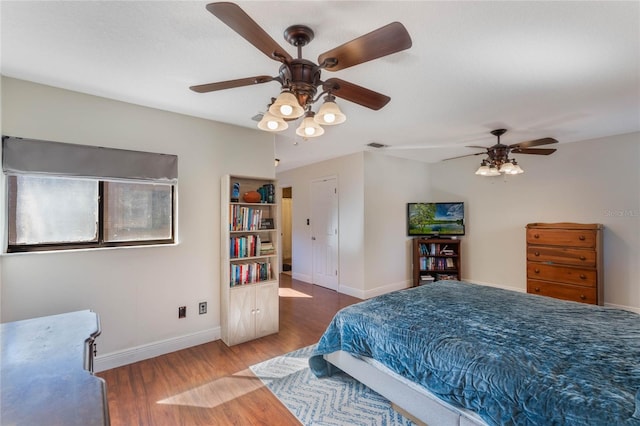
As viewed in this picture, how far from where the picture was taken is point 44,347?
133cm

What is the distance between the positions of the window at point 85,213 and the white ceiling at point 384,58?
0.82 meters

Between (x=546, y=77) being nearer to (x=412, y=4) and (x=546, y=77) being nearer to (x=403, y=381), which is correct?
(x=412, y=4)

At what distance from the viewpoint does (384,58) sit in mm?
1898

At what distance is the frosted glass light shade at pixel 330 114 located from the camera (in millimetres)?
1591

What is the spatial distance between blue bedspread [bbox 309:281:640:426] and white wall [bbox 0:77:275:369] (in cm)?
156

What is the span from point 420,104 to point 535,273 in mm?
3187

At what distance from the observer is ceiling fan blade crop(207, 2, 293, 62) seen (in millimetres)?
1047

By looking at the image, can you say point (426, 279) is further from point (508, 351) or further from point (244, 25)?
point (244, 25)

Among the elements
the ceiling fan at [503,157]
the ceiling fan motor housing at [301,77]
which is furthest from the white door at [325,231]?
the ceiling fan motor housing at [301,77]

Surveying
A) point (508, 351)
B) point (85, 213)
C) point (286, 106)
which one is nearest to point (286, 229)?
point (85, 213)

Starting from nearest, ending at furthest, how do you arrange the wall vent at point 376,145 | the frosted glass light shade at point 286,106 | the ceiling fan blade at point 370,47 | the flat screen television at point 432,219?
1. the ceiling fan blade at point 370,47
2. the frosted glass light shade at point 286,106
3. the wall vent at point 376,145
4. the flat screen television at point 432,219

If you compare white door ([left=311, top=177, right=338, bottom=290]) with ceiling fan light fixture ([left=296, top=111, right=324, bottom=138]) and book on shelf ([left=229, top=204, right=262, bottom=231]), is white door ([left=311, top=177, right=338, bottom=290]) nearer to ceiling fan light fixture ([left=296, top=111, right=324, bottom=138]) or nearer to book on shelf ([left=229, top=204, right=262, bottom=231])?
book on shelf ([left=229, top=204, right=262, bottom=231])

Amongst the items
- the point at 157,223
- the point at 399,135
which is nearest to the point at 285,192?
the point at 399,135

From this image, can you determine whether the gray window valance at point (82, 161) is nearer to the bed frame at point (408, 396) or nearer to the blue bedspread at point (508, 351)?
the blue bedspread at point (508, 351)
